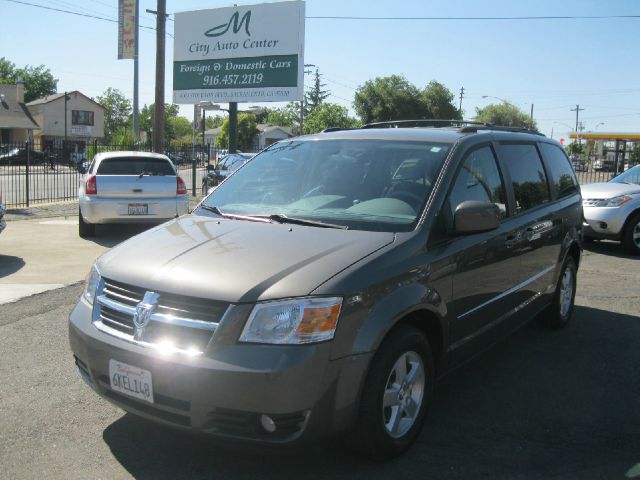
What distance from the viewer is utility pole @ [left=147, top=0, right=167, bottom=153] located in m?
16.6

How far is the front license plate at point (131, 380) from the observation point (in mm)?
2922

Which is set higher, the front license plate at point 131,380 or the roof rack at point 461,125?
the roof rack at point 461,125

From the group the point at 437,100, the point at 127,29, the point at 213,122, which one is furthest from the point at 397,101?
the point at 213,122

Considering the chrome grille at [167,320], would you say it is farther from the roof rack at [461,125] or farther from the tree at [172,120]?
the tree at [172,120]

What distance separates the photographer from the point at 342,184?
408 centimetres

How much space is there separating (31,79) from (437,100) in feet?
205

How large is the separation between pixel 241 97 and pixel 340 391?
2056 centimetres

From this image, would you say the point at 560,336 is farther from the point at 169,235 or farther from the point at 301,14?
the point at 301,14

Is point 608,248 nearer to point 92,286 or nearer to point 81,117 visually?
point 92,286

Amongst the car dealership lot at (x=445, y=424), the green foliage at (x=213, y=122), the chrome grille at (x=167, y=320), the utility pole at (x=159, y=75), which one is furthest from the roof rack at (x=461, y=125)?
the green foliage at (x=213, y=122)

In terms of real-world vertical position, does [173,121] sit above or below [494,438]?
above

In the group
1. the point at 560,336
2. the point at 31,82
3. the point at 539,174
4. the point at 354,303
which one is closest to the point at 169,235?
the point at 354,303

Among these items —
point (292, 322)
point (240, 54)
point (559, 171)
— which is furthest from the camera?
point (240, 54)

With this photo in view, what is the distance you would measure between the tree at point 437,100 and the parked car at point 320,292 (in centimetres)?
7801
